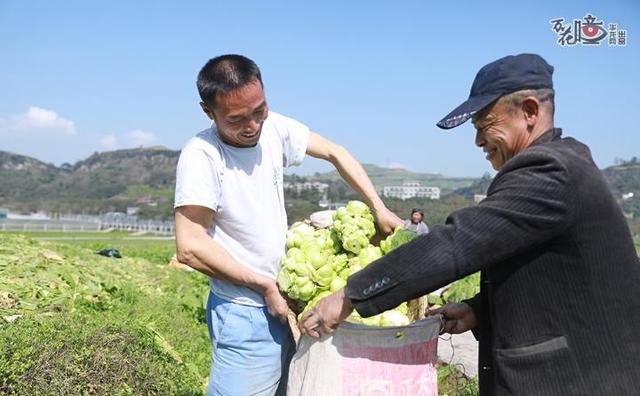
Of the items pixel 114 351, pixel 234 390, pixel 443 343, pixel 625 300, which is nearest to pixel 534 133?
pixel 625 300

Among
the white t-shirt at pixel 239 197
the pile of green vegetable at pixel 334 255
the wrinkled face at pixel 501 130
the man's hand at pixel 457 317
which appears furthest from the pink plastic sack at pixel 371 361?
the wrinkled face at pixel 501 130

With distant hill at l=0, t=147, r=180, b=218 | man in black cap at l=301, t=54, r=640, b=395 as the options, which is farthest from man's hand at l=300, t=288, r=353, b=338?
distant hill at l=0, t=147, r=180, b=218

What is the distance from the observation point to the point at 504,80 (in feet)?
7.07

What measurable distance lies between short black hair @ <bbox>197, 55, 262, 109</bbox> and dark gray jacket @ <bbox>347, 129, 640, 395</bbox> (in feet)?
3.49

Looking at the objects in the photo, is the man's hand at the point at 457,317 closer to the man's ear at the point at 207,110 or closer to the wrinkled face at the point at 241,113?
→ the wrinkled face at the point at 241,113

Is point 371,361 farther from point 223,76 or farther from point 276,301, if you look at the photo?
point 223,76

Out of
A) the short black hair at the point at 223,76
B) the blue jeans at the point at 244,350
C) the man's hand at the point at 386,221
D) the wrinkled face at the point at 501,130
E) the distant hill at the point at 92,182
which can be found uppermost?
the distant hill at the point at 92,182

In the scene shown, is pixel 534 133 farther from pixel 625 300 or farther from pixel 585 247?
pixel 625 300

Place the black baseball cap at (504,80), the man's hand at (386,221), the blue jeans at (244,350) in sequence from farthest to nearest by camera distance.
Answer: the man's hand at (386,221), the blue jeans at (244,350), the black baseball cap at (504,80)

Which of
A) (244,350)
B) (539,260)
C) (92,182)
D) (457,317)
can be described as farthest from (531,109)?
(92,182)

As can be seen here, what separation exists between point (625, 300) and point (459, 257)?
59cm

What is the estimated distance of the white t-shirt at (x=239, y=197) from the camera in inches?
107

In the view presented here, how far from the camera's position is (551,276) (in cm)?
205

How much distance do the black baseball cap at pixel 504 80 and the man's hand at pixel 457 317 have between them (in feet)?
2.89
